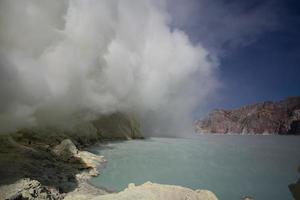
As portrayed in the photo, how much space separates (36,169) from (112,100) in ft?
137

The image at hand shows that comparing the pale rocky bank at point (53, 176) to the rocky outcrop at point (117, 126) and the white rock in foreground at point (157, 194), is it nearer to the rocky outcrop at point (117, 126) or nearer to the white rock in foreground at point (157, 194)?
the white rock in foreground at point (157, 194)

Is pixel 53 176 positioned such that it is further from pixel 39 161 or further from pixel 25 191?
pixel 25 191

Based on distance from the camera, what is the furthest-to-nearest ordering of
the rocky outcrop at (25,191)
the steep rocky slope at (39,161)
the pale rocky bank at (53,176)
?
the steep rocky slope at (39,161)
the pale rocky bank at (53,176)
the rocky outcrop at (25,191)

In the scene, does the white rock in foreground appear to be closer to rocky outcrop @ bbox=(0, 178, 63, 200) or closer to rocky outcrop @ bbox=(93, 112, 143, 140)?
rocky outcrop @ bbox=(0, 178, 63, 200)

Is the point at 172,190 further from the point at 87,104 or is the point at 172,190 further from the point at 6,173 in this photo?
the point at 87,104

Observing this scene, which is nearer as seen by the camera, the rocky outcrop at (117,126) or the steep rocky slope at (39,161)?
the steep rocky slope at (39,161)

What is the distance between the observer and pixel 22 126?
27.0 meters

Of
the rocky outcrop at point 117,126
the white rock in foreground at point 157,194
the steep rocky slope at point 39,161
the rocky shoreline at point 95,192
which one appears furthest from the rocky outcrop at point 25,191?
the rocky outcrop at point 117,126

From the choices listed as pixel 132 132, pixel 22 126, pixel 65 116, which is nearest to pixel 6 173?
pixel 22 126

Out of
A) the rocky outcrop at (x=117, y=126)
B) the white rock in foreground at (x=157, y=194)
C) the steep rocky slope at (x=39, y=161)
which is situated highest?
the rocky outcrop at (x=117, y=126)

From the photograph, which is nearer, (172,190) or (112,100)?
(172,190)

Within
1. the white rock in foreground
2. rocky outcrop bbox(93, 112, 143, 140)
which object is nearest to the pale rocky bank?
the white rock in foreground

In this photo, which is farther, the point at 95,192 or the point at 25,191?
the point at 95,192

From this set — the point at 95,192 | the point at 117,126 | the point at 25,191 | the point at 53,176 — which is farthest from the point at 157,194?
the point at 117,126
